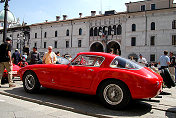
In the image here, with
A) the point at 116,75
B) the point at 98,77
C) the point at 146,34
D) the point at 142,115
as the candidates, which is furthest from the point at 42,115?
the point at 146,34

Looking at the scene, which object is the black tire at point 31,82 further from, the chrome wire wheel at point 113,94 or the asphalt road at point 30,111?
the chrome wire wheel at point 113,94

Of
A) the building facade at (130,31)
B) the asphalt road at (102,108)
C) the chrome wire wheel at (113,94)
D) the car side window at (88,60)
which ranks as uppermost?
the building facade at (130,31)

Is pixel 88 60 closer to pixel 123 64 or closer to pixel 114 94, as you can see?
pixel 123 64

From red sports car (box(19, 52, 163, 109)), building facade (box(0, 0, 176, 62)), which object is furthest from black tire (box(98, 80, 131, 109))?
building facade (box(0, 0, 176, 62))

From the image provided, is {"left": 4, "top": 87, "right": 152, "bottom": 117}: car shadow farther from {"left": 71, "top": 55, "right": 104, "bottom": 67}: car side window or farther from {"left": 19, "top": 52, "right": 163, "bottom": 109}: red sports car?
{"left": 71, "top": 55, "right": 104, "bottom": 67}: car side window

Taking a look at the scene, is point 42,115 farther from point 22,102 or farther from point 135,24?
point 135,24

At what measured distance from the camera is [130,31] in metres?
32.9

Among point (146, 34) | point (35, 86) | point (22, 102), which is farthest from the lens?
point (146, 34)

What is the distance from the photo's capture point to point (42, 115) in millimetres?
3648

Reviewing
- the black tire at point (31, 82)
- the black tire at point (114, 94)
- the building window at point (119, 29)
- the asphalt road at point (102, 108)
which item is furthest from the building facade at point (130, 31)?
the black tire at point (114, 94)

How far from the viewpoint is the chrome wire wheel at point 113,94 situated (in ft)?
13.3

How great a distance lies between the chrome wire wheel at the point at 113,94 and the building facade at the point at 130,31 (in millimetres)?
21375

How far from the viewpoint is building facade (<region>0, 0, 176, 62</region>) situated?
30016 mm

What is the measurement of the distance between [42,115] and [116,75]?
1912 millimetres
